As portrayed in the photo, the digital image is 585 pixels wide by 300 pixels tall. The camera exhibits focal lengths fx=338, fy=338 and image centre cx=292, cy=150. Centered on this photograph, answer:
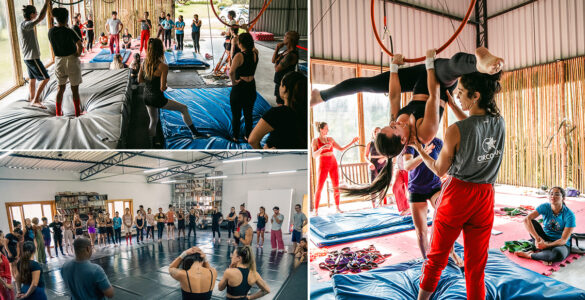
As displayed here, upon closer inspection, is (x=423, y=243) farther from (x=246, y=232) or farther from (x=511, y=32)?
(x=511, y=32)

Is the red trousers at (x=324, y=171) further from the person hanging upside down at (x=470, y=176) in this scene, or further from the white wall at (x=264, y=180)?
the person hanging upside down at (x=470, y=176)

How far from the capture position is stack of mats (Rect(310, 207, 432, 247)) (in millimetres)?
3873

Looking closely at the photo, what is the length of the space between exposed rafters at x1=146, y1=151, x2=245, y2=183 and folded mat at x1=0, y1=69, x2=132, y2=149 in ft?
1.52

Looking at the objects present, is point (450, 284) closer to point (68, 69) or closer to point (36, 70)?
point (68, 69)

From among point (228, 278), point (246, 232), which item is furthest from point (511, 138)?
point (228, 278)

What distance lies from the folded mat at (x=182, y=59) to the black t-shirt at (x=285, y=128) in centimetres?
94

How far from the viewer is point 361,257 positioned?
10.8 feet

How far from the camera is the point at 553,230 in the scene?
353 centimetres

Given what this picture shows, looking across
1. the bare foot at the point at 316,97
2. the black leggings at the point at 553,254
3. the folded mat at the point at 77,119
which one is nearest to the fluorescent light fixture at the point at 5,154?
the folded mat at the point at 77,119

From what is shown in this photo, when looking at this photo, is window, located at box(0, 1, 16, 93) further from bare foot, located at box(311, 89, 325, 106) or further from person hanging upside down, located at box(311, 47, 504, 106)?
→ person hanging upside down, located at box(311, 47, 504, 106)

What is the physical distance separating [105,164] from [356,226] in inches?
112

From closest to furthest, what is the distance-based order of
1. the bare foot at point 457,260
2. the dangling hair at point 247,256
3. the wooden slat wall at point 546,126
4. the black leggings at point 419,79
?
1. the black leggings at point 419,79
2. the bare foot at point 457,260
3. the dangling hair at point 247,256
4. the wooden slat wall at point 546,126

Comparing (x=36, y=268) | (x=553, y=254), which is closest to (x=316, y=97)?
(x=553, y=254)

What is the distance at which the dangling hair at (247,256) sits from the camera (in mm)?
3623
